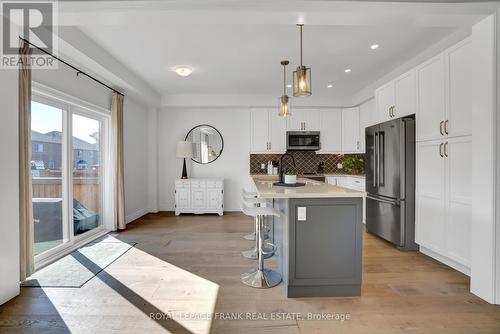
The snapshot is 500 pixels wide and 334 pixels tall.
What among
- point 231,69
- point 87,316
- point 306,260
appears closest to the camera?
point 87,316

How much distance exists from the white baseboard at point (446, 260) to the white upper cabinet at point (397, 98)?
178 cm

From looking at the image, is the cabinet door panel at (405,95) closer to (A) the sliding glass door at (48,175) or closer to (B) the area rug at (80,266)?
(B) the area rug at (80,266)

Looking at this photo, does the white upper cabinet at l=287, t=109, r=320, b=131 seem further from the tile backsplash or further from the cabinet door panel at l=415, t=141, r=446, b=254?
the cabinet door panel at l=415, t=141, r=446, b=254

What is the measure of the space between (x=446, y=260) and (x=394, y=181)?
1.07 m

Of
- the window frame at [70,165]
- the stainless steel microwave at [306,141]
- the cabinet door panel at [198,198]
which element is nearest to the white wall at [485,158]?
the stainless steel microwave at [306,141]

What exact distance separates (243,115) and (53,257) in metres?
4.41

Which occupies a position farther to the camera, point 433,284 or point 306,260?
point 433,284

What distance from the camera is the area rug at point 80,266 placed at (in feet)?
8.41

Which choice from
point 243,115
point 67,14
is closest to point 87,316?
point 67,14

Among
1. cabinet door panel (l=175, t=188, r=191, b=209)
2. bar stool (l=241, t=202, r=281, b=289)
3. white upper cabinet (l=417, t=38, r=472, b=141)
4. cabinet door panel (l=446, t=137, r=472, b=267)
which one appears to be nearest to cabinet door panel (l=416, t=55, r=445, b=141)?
white upper cabinet (l=417, t=38, r=472, b=141)

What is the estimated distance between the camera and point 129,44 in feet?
10.8

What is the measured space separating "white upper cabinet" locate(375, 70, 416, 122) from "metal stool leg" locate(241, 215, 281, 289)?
8.33ft

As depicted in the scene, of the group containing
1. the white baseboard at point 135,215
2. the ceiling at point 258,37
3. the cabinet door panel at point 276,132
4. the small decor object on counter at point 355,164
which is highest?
the ceiling at point 258,37

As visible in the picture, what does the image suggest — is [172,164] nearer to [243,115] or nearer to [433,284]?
[243,115]
